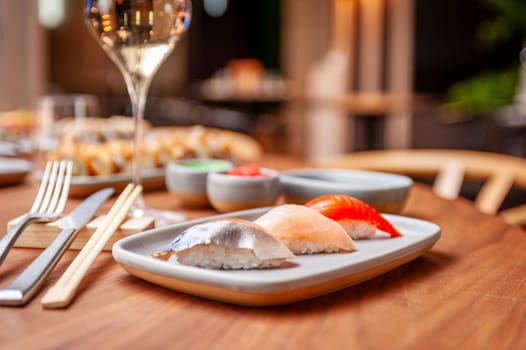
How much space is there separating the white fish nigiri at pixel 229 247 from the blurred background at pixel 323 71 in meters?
2.57

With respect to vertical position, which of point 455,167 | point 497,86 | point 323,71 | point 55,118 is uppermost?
point 323,71

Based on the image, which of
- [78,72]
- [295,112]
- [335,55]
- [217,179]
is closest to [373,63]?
[335,55]

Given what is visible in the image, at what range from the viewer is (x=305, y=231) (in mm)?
673

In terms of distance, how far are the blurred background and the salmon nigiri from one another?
8.19 ft

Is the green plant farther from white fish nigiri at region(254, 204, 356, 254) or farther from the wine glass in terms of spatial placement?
white fish nigiri at region(254, 204, 356, 254)

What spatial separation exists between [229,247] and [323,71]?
892 cm

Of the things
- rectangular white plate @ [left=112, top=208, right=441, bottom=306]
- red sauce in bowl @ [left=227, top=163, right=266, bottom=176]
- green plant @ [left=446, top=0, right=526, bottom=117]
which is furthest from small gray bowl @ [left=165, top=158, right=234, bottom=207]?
green plant @ [left=446, top=0, right=526, bottom=117]

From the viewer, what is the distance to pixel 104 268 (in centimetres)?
69

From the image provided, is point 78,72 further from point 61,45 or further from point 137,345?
point 137,345

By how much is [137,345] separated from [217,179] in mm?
527

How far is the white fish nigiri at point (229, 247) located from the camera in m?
0.59

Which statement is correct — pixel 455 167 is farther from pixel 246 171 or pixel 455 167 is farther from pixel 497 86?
pixel 497 86

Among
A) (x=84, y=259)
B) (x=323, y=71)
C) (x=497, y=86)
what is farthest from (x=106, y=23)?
(x=323, y=71)

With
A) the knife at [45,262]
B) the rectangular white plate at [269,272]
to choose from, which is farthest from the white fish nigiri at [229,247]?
the knife at [45,262]
